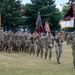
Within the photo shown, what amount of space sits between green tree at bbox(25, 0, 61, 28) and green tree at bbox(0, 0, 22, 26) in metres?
3.17

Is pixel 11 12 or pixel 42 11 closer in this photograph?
pixel 11 12

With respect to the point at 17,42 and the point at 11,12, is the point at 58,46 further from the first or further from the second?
the point at 11,12

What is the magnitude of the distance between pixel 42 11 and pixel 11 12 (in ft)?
20.0

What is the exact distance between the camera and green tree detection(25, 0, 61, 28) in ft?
198

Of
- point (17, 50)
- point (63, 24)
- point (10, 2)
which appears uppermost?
point (10, 2)

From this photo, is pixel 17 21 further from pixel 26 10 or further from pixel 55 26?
pixel 55 26

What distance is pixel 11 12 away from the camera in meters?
57.5

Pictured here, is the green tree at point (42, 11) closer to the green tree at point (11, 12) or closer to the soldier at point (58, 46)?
the green tree at point (11, 12)

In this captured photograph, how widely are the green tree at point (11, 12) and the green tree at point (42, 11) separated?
10.4ft

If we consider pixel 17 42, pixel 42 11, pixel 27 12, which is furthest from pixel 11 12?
pixel 17 42

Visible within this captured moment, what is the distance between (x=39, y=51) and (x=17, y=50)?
5286mm

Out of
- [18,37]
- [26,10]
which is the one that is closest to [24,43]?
[18,37]

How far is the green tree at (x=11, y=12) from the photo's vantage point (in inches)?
2235

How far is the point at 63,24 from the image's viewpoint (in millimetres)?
18641
